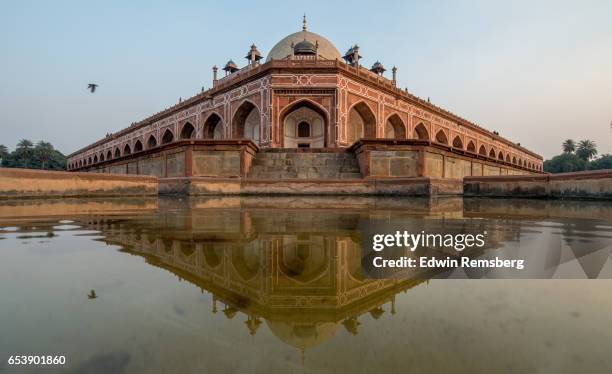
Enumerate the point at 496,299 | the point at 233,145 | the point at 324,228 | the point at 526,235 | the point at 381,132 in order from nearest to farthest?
1. the point at 496,299
2. the point at 526,235
3. the point at 324,228
4. the point at 233,145
5. the point at 381,132

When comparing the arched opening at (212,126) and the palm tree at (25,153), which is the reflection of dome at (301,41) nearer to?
the arched opening at (212,126)

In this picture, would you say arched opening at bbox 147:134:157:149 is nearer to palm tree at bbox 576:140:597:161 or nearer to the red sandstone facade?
the red sandstone facade

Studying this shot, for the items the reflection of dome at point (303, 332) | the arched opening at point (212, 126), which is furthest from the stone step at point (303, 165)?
the arched opening at point (212, 126)

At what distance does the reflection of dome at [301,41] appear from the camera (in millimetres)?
26203

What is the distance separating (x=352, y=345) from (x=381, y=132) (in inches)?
787

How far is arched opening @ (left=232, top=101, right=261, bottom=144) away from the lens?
19.5m

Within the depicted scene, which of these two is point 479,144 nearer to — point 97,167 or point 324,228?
point 97,167

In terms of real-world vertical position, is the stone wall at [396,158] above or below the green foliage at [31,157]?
below

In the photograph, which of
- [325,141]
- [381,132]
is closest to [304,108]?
[325,141]

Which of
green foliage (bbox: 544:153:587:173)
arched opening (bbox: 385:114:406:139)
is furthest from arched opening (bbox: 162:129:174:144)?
green foliage (bbox: 544:153:587:173)

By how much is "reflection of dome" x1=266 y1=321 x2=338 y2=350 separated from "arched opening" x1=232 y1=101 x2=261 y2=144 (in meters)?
18.8

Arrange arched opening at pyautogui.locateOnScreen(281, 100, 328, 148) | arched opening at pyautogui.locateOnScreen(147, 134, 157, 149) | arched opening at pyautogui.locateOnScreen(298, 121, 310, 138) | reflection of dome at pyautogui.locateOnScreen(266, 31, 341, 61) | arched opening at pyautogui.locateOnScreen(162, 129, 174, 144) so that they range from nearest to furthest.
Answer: arched opening at pyautogui.locateOnScreen(281, 100, 328, 148) < arched opening at pyautogui.locateOnScreen(298, 121, 310, 138) < arched opening at pyautogui.locateOnScreen(162, 129, 174, 144) < reflection of dome at pyautogui.locateOnScreen(266, 31, 341, 61) < arched opening at pyautogui.locateOnScreen(147, 134, 157, 149)

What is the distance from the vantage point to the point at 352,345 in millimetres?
734

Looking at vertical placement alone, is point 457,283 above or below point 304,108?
below
